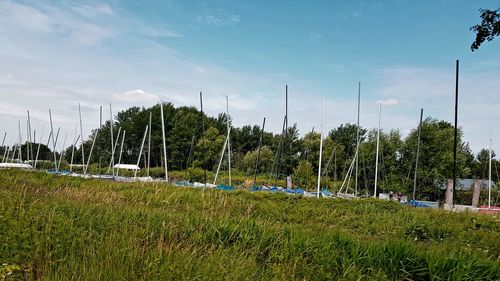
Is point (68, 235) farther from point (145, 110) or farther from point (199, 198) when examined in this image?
point (145, 110)

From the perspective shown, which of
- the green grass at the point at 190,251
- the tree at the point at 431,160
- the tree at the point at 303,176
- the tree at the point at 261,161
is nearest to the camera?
the green grass at the point at 190,251

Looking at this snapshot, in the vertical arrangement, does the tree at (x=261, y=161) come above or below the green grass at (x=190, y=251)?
above

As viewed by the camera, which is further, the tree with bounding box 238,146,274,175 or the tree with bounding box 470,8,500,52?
the tree with bounding box 238,146,274,175

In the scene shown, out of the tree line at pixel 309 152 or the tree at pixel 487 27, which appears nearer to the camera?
the tree at pixel 487 27

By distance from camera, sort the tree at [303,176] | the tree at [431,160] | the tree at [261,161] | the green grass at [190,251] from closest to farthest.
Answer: the green grass at [190,251] → the tree at [303,176] → the tree at [431,160] → the tree at [261,161]

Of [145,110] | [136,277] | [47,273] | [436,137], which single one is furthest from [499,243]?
[145,110]

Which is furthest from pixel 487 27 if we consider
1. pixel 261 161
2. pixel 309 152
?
pixel 261 161

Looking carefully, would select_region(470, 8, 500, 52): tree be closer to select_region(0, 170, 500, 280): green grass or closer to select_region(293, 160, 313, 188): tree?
select_region(0, 170, 500, 280): green grass

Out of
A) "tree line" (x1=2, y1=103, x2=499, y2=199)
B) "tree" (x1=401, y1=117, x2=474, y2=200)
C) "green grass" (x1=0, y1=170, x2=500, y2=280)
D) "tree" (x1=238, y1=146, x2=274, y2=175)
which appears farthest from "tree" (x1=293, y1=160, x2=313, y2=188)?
"green grass" (x1=0, y1=170, x2=500, y2=280)

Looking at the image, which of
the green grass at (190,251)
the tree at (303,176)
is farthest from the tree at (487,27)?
the tree at (303,176)

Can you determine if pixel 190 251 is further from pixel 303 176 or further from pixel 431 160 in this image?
pixel 431 160

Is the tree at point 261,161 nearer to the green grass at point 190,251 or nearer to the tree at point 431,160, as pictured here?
the tree at point 431,160

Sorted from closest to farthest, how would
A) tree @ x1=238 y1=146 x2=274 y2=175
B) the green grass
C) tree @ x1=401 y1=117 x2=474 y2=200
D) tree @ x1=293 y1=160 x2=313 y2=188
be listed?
the green grass, tree @ x1=293 y1=160 x2=313 y2=188, tree @ x1=401 y1=117 x2=474 y2=200, tree @ x1=238 y1=146 x2=274 y2=175

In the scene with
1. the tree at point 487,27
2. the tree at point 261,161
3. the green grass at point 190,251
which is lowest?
the green grass at point 190,251
